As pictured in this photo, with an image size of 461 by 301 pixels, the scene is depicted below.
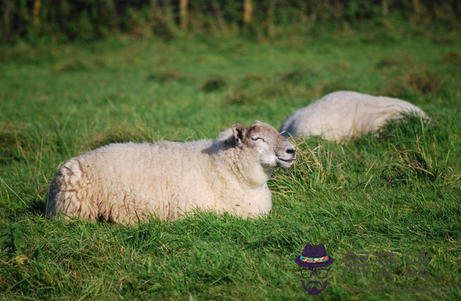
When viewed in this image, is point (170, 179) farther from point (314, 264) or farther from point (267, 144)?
point (314, 264)

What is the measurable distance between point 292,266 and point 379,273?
0.61 metres

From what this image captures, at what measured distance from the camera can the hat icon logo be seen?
8.99 feet

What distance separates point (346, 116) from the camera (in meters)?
5.76

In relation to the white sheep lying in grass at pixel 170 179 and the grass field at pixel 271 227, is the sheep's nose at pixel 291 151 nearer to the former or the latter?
the white sheep lying in grass at pixel 170 179

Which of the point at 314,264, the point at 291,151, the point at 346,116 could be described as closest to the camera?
the point at 314,264

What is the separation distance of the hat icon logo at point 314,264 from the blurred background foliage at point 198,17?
16.8 meters

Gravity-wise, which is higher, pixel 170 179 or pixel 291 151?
pixel 291 151

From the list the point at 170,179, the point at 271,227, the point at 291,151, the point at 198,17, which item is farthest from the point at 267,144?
the point at 198,17

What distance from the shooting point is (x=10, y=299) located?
9.37 feet

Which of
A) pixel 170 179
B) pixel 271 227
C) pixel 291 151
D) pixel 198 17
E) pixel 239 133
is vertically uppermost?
pixel 198 17

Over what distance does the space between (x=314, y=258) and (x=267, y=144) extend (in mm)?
1302

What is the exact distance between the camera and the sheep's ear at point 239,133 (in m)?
3.88

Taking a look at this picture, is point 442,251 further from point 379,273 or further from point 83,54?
point 83,54

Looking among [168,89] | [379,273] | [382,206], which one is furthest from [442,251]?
[168,89]
